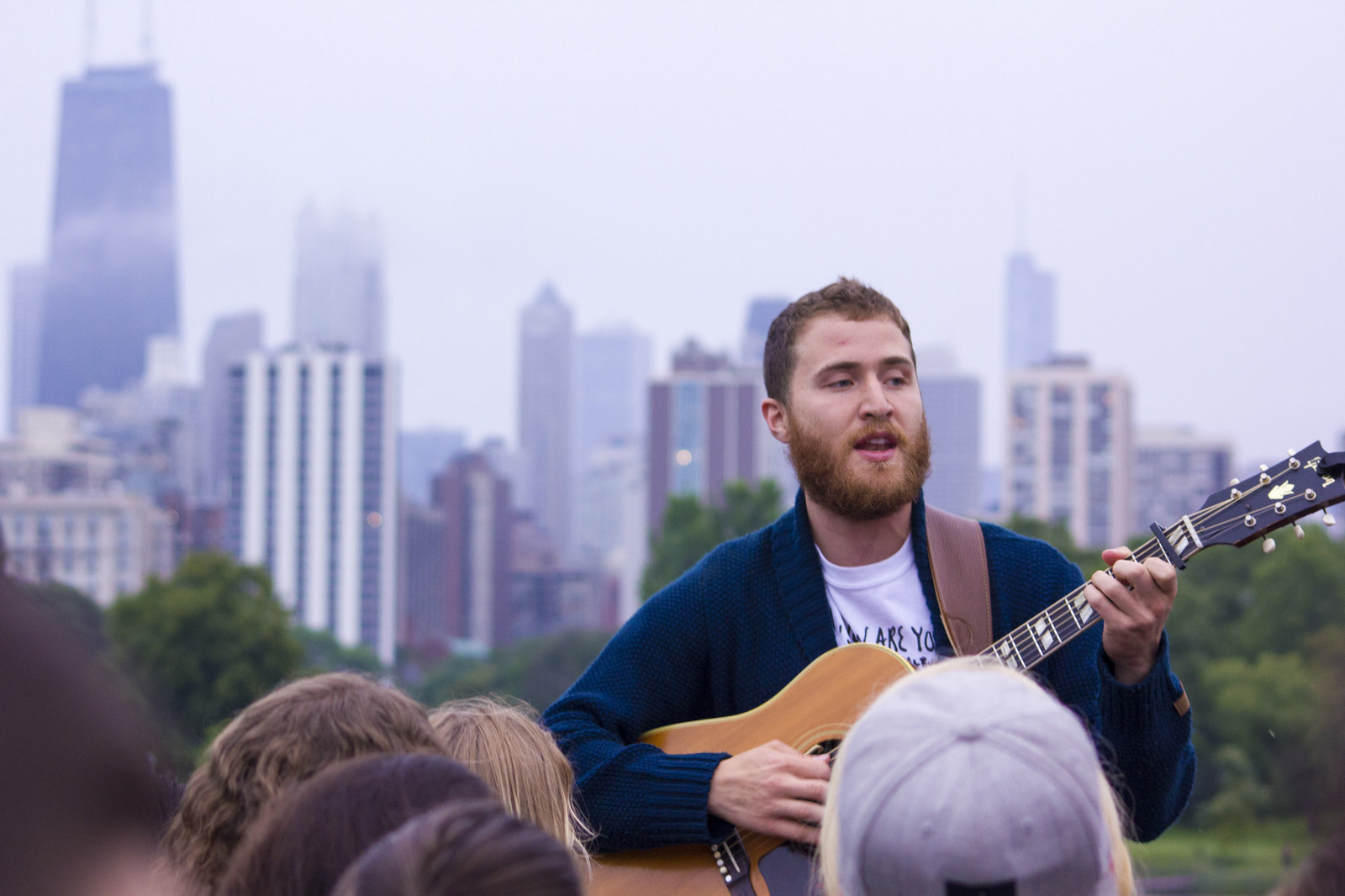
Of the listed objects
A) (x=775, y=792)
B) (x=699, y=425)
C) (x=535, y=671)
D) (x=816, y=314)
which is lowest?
(x=535, y=671)

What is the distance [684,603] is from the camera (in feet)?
11.8

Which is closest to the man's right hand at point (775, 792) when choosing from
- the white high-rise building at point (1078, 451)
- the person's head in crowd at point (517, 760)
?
the person's head in crowd at point (517, 760)

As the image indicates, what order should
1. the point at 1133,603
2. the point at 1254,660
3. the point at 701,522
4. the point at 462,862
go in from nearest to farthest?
the point at 462,862 < the point at 1133,603 < the point at 1254,660 < the point at 701,522

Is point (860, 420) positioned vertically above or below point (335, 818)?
above

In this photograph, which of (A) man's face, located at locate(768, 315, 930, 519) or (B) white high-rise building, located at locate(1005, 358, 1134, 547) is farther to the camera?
(B) white high-rise building, located at locate(1005, 358, 1134, 547)

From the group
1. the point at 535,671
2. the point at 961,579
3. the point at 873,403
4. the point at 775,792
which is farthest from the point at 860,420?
the point at 535,671

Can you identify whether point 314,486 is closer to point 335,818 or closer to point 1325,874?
point 335,818

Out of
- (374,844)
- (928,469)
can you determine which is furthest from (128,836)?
(928,469)

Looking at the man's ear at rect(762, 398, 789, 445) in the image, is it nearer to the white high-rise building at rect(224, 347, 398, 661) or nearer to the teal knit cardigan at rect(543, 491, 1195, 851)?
the teal knit cardigan at rect(543, 491, 1195, 851)

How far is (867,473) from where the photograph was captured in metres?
3.35

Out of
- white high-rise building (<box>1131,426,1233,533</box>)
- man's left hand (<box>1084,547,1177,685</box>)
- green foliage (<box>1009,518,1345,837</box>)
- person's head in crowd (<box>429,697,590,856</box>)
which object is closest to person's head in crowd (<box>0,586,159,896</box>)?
person's head in crowd (<box>429,697,590,856</box>)

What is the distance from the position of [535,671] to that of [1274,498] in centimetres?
6045

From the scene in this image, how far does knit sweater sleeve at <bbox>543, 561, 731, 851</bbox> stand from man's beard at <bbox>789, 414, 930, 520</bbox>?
1.47 feet

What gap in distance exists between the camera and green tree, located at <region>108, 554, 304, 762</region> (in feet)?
122
